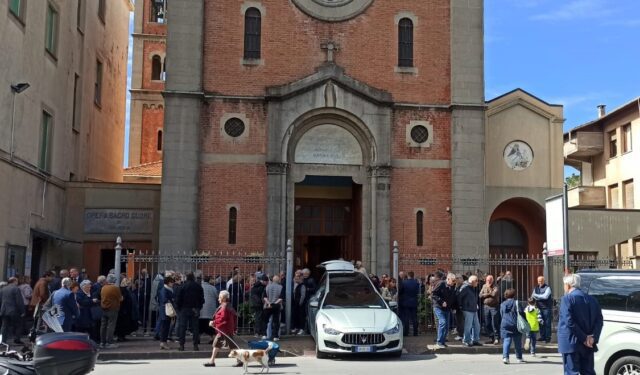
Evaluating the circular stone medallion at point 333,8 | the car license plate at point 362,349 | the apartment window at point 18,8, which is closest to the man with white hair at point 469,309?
the car license plate at point 362,349

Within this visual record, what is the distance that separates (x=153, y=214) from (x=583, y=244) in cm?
1570

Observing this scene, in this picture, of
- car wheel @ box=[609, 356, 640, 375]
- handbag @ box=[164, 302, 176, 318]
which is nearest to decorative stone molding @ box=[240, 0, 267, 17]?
handbag @ box=[164, 302, 176, 318]

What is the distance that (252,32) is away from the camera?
24.5 meters

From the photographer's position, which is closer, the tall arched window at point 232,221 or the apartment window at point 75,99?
the tall arched window at point 232,221

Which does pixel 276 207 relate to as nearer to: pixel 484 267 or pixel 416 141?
pixel 416 141

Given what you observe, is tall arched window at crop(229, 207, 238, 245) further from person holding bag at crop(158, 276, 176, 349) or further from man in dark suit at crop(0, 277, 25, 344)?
man in dark suit at crop(0, 277, 25, 344)

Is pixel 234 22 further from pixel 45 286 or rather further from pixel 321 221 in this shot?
pixel 45 286

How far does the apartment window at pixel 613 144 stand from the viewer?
35562mm

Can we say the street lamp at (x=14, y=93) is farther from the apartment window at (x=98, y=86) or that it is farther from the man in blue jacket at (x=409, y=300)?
the man in blue jacket at (x=409, y=300)

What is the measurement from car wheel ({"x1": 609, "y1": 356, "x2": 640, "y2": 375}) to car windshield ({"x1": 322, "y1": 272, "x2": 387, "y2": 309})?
19.2 feet

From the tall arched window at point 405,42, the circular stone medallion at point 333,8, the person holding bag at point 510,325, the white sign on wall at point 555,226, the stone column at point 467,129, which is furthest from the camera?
the tall arched window at point 405,42

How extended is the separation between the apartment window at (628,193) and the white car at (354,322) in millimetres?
22593

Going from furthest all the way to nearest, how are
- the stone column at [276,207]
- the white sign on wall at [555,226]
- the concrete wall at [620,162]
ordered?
1. the concrete wall at [620,162]
2. the stone column at [276,207]
3. the white sign on wall at [555,226]

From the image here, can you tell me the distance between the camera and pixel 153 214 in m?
25.1
